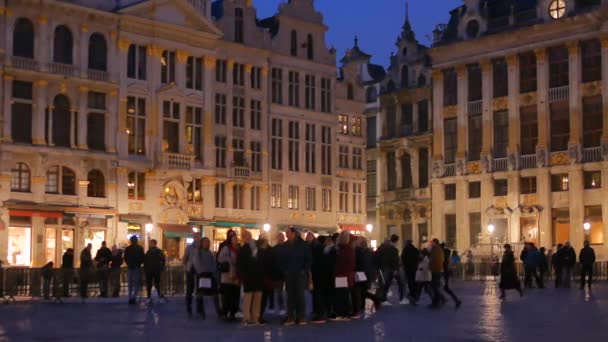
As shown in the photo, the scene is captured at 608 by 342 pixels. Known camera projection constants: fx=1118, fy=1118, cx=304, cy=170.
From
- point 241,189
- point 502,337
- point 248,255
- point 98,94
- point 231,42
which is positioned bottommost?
point 502,337

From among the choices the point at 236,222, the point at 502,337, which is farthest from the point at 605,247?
the point at 502,337

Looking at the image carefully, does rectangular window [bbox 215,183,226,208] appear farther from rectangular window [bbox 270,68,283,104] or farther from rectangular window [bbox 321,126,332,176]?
rectangular window [bbox 321,126,332,176]

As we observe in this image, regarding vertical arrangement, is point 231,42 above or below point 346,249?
above

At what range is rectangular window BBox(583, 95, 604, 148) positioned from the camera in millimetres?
61344

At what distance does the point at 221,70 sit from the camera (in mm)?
61969

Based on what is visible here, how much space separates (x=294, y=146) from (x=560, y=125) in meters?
15.2

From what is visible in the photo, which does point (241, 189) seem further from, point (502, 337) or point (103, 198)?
point (502, 337)

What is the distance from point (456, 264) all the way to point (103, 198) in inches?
694

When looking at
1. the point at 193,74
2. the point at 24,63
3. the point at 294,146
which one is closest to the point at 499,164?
the point at 294,146

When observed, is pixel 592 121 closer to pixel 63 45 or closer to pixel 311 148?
pixel 311 148

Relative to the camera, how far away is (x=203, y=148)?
196 ft

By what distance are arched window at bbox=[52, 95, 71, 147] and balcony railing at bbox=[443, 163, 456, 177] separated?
981 inches

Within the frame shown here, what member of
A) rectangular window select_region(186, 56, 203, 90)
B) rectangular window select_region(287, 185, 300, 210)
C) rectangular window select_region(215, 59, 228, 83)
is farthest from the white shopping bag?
rectangular window select_region(287, 185, 300, 210)

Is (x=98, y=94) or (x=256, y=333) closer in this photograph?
(x=256, y=333)
